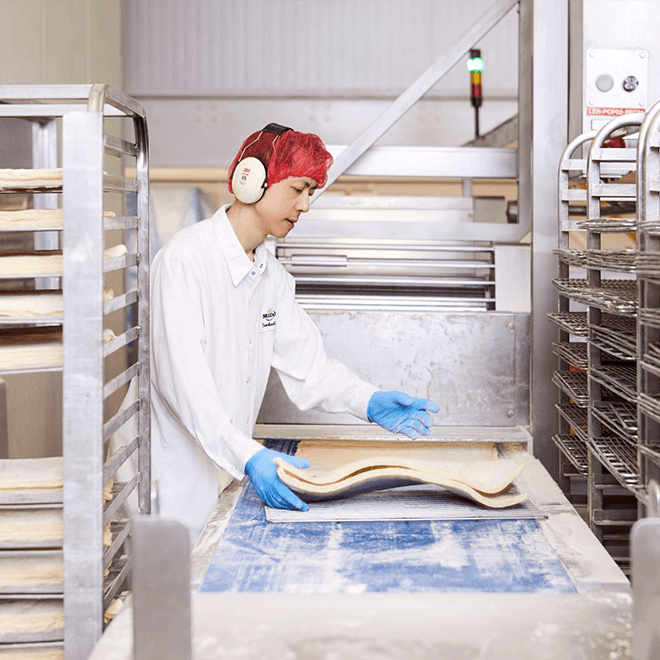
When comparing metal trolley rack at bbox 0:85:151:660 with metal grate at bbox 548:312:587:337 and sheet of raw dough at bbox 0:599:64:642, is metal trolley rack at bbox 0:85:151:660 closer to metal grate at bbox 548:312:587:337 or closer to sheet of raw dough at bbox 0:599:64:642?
sheet of raw dough at bbox 0:599:64:642

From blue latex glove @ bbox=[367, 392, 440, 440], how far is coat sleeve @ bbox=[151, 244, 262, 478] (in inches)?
17.0

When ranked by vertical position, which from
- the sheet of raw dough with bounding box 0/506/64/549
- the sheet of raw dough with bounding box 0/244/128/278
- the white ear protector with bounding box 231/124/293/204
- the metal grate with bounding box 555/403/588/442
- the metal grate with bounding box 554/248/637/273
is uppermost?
the white ear protector with bounding box 231/124/293/204

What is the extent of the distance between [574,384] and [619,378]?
1.30 ft

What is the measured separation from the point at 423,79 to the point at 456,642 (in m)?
2.04

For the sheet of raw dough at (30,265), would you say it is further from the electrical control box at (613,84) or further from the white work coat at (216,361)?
the electrical control box at (613,84)

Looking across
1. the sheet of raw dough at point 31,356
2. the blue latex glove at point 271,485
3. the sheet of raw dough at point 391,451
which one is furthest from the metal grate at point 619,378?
the sheet of raw dough at point 31,356

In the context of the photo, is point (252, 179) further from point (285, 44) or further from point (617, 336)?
point (285, 44)

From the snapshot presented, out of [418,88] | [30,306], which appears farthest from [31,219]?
[418,88]

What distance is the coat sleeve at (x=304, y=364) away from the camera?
2287mm

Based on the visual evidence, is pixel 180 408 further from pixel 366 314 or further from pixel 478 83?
pixel 478 83

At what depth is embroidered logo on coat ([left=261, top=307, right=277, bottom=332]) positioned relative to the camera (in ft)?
7.38

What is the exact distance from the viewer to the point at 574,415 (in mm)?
2189

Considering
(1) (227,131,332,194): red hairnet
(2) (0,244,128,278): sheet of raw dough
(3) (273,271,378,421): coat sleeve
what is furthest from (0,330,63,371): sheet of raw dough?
(3) (273,271,378,421): coat sleeve

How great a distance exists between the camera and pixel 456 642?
99cm
